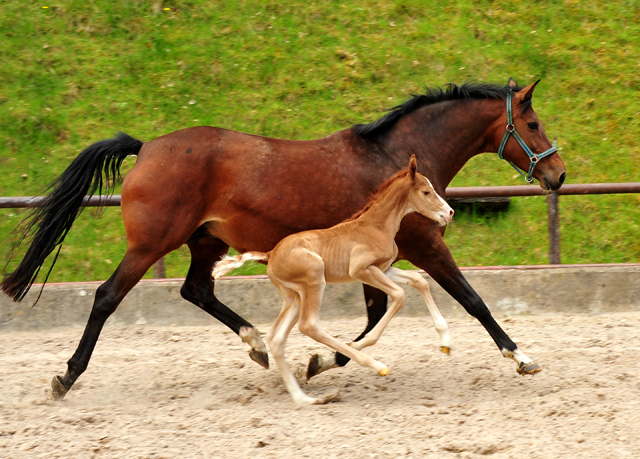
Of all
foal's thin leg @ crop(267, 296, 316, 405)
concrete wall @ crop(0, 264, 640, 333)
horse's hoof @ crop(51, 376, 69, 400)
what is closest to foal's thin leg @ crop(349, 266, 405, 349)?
foal's thin leg @ crop(267, 296, 316, 405)

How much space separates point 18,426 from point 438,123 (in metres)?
3.15

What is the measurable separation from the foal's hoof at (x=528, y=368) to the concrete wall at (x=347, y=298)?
5.97 ft

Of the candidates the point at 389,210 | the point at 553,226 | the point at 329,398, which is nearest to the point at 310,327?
the point at 329,398

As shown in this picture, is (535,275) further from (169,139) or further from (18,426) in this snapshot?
(18,426)

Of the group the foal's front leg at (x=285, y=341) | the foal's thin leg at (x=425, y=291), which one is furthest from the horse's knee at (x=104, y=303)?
the foal's thin leg at (x=425, y=291)

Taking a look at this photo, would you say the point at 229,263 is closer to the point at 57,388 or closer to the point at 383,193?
the point at 383,193

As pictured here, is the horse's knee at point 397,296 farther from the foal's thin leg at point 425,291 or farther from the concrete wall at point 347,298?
the concrete wall at point 347,298

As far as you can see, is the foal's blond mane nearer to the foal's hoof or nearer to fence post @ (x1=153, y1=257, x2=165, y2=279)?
the foal's hoof

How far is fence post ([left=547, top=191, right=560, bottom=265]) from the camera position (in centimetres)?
611

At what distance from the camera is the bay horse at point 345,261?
12.6ft

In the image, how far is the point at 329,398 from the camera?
387 centimetres

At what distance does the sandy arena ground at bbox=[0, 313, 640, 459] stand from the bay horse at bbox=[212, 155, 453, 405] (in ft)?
1.24

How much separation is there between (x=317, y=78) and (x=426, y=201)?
18.1 feet

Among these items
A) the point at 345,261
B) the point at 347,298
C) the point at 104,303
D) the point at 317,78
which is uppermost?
the point at 317,78
